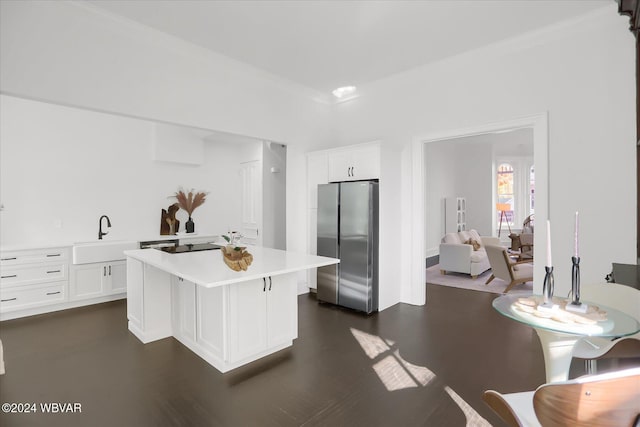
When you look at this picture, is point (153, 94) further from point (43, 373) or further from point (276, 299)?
point (43, 373)

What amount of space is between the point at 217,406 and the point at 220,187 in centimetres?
487

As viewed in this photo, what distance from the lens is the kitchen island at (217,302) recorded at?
101 inches

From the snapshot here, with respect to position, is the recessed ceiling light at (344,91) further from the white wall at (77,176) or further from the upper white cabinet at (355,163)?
the white wall at (77,176)

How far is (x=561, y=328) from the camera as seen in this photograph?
4.20 ft

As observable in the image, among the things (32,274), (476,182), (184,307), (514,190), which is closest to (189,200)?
(32,274)

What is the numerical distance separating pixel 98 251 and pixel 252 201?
278 centimetres

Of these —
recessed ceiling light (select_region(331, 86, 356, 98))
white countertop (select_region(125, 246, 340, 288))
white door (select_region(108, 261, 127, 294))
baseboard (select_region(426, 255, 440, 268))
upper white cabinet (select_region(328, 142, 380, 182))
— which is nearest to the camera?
white countertop (select_region(125, 246, 340, 288))

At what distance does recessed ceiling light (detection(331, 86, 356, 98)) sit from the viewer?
4.88 metres

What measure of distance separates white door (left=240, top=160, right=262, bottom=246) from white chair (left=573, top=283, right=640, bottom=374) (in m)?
4.97

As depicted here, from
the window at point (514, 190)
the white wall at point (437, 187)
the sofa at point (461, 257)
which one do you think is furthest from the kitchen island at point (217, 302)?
the window at point (514, 190)

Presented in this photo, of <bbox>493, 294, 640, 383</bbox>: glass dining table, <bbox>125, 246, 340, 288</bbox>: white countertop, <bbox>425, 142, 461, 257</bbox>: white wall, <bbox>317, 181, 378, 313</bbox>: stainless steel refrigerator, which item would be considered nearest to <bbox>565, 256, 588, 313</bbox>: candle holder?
<bbox>493, 294, 640, 383</bbox>: glass dining table

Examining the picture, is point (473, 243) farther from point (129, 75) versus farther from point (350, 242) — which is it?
point (129, 75)

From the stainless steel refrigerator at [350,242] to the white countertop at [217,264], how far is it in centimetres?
111

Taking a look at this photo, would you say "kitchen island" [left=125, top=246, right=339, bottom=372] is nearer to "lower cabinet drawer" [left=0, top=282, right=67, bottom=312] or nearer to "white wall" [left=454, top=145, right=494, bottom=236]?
"lower cabinet drawer" [left=0, top=282, right=67, bottom=312]
